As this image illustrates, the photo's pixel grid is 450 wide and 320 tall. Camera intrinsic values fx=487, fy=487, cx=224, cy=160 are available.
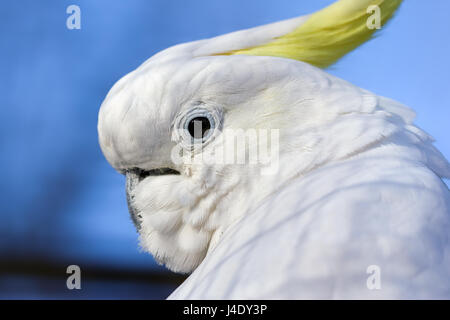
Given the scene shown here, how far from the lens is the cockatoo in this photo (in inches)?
37.2

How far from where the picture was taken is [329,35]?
1.64m

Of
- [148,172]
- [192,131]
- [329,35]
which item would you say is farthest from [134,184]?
[329,35]

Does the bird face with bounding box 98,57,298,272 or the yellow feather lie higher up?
the yellow feather

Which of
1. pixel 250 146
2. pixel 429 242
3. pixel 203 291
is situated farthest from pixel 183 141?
pixel 429 242

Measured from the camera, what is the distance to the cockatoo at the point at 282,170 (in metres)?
0.94

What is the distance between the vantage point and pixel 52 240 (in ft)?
12.2

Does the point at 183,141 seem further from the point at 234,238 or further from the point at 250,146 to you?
the point at 234,238
